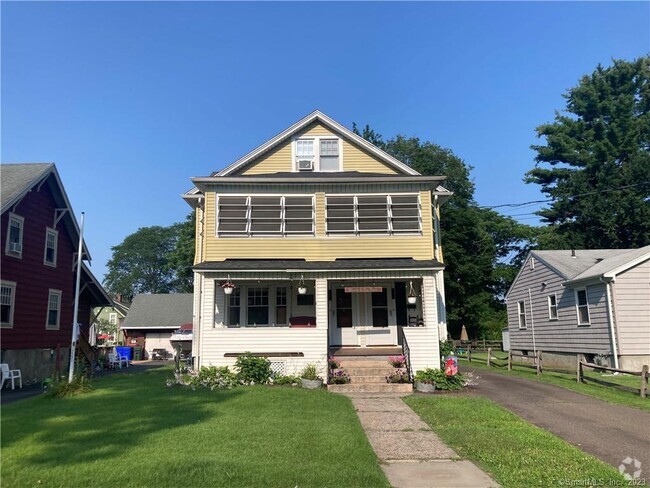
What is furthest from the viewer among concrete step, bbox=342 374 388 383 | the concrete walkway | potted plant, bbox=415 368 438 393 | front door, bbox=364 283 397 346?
front door, bbox=364 283 397 346

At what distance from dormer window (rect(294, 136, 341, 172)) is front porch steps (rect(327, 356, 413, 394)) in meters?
7.86

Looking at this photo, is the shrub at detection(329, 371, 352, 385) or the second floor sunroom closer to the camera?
the shrub at detection(329, 371, 352, 385)

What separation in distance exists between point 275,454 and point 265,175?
12564mm

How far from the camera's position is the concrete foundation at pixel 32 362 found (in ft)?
58.2

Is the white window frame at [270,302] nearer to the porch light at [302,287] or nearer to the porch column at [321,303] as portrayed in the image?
the porch light at [302,287]

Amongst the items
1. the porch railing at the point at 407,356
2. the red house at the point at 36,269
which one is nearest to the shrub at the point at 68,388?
the red house at the point at 36,269

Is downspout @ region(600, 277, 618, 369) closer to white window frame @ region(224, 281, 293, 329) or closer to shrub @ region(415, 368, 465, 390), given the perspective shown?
shrub @ region(415, 368, 465, 390)

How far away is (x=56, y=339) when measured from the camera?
20906 millimetres

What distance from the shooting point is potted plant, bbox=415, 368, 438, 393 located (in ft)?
44.4

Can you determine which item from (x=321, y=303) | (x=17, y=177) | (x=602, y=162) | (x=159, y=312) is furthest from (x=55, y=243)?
(x=602, y=162)

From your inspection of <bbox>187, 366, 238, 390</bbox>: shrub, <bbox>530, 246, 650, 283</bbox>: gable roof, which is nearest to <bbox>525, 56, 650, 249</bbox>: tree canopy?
<bbox>530, 246, 650, 283</bbox>: gable roof

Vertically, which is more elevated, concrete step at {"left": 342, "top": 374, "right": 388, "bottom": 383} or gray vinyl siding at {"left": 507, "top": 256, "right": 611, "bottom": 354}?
gray vinyl siding at {"left": 507, "top": 256, "right": 611, "bottom": 354}

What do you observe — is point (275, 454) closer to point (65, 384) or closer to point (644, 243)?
point (65, 384)

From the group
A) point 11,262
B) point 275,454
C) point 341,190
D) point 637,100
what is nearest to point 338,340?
point 341,190
